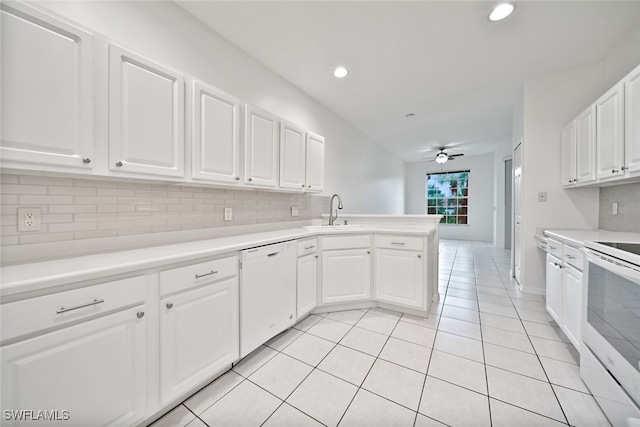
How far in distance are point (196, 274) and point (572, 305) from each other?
2.56 meters

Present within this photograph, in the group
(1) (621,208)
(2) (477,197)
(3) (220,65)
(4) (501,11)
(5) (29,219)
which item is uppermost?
(4) (501,11)

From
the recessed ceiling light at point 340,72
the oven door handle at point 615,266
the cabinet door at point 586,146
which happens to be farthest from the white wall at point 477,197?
the oven door handle at point 615,266

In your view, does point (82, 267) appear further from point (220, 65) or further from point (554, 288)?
point (554, 288)

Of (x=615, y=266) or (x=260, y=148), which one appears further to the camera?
(x=260, y=148)

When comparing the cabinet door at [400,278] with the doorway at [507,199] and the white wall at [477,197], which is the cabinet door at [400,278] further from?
the white wall at [477,197]

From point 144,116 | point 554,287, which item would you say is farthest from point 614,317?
point 144,116

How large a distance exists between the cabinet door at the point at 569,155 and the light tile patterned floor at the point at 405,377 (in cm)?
152

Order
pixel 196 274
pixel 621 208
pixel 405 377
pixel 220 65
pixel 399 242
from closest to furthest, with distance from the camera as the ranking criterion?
pixel 196 274 < pixel 405 377 < pixel 220 65 < pixel 621 208 < pixel 399 242

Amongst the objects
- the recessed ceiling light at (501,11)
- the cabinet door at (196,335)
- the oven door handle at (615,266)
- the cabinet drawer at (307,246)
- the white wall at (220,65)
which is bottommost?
the cabinet door at (196,335)

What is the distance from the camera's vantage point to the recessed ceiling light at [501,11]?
188cm

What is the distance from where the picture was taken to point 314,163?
2.96m

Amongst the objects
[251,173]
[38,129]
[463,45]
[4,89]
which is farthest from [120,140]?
[463,45]

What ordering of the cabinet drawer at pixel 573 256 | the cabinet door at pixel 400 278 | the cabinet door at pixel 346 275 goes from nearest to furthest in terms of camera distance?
1. the cabinet drawer at pixel 573 256
2. the cabinet door at pixel 400 278
3. the cabinet door at pixel 346 275

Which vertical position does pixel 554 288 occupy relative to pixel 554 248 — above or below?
below
